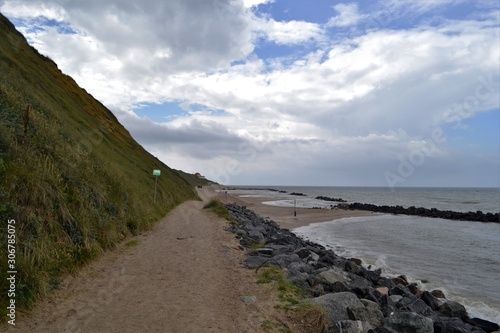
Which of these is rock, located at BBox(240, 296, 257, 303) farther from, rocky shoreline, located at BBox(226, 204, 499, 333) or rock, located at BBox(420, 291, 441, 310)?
rock, located at BBox(420, 291, 441, 310)

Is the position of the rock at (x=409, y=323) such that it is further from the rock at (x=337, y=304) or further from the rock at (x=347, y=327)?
the rock at (x=347, y=327)

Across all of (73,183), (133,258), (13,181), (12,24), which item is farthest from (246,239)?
(12,24)

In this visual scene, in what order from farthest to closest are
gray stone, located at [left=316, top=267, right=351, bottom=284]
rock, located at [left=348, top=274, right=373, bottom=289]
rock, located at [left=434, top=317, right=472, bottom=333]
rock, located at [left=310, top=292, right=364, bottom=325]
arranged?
1. rock, located at [left=348, top=274, right=373, bottom=289]
2. gray stone, located at [left=316, top=267, right=351, bottom=284]
3. rock, located at [left=434, top=317, right=472, bottom=333]
4. rock, located at [left=310, top=292, right=364, bottom=325]

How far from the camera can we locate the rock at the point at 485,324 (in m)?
8.88

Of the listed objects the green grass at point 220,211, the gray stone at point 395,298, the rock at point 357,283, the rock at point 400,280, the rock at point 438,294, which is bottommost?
the rock at point 438,294

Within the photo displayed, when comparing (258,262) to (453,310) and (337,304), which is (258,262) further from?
(453,310)

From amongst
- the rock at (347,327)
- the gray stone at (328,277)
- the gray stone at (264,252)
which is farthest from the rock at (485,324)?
the gray stone at (264,252)

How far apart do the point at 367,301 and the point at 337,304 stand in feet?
4.55

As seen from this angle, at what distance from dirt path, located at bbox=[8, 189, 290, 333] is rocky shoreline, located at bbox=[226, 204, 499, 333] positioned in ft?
3.66

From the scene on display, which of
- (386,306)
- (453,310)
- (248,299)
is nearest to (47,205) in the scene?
(248,299)

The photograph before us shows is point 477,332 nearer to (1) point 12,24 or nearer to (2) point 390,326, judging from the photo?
(2) point 390,326

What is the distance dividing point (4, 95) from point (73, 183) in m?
3.92

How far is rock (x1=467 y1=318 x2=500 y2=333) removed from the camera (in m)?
8.88

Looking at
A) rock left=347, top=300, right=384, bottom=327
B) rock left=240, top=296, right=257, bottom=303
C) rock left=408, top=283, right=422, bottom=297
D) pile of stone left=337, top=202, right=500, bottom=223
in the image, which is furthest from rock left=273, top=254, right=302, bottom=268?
pile of stone left=337, top=202, right=500, bottom=223
